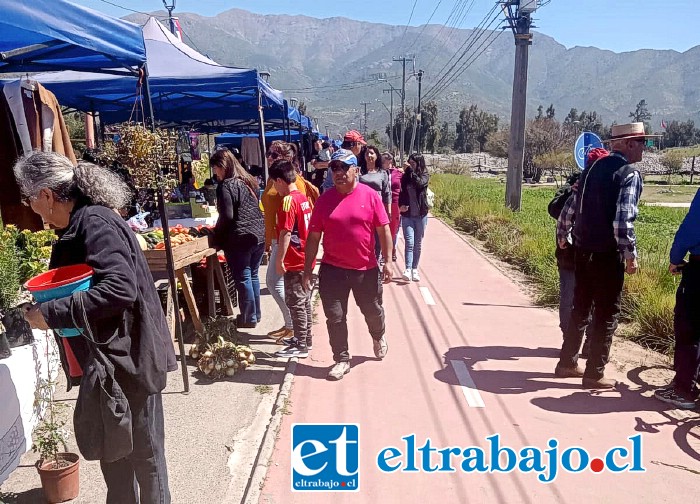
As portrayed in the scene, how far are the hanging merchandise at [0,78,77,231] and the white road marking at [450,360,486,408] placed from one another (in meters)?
4.01

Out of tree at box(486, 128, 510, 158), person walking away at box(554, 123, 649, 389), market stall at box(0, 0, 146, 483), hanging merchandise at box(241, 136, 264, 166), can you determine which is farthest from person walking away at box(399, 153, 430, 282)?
tree at box(486, 128, 510, 158)

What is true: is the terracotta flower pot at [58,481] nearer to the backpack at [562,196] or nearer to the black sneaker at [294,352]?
the black sneaker at [294,352]

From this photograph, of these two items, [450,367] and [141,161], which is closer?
[141,161]

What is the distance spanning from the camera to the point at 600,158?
4.54 metres

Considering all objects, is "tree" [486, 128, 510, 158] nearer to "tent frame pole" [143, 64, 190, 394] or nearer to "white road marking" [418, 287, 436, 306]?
"white road marking" [418, 287, 436, 306]

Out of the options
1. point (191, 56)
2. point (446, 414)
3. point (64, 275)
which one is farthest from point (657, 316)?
point (191, 56)

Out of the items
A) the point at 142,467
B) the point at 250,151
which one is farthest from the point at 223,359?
the point at 250,151

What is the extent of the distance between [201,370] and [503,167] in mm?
63042

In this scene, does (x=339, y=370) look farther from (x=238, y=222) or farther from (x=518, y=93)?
(x=518, y=93)

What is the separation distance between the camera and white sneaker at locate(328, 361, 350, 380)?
501 centimetres

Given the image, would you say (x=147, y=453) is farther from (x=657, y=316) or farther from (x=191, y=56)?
(x=191, y=56)

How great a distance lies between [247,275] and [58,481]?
3.08 meters

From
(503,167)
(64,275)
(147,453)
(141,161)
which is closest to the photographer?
(64,275)

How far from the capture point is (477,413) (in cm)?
444
